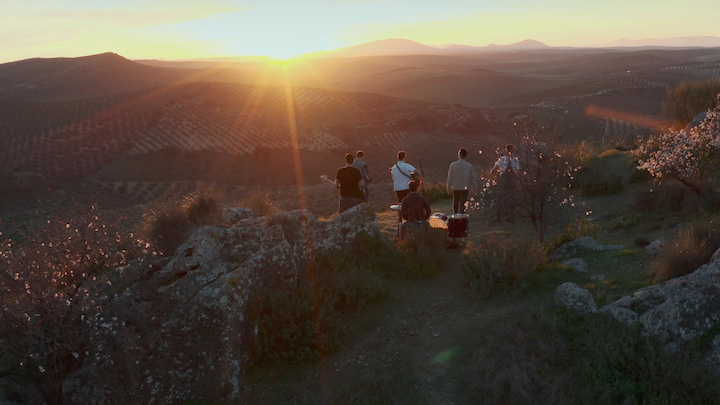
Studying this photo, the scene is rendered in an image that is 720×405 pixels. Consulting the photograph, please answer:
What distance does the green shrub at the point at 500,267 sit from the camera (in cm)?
686

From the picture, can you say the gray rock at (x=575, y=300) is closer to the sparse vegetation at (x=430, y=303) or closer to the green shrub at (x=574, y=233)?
the sparse vegetation at (x=430, y=303)

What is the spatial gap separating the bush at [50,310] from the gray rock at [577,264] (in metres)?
6.33

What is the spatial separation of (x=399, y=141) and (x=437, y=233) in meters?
38.7

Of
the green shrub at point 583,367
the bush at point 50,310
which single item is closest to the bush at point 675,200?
the green shrub at point 583,367

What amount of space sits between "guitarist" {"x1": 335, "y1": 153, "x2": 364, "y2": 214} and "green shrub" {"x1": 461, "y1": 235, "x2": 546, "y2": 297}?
3041mm

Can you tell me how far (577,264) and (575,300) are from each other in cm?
187

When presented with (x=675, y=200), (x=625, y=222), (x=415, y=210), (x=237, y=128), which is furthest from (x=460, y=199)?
(x=237, y=128)

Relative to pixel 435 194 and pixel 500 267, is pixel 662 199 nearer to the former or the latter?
pixel 500 267

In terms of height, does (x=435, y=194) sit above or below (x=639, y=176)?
below

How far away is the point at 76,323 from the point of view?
490 cm

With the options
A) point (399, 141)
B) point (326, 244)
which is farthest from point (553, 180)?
point (399, 141)

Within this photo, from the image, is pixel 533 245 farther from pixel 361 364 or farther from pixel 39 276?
pixel 39 276

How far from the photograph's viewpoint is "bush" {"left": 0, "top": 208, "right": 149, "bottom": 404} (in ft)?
15.0

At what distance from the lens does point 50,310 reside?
4598mm
